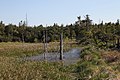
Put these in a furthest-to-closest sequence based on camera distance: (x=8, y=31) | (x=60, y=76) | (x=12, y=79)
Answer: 1. (x=8, y=31)
2. (x=60, y=76)
3. (x=12, y=79)

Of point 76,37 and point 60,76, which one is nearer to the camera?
point 60,76

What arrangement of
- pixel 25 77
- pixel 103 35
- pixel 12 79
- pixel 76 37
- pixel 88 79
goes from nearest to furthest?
1. pixel 12 79
2. pixel 25 77
3. pixel 88 79
4. pixel 103 35
5. pixel 76 37

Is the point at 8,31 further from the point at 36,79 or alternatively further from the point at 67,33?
the point at 36,79

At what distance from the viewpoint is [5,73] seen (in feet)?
42.6

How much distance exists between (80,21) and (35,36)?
11.0 metres

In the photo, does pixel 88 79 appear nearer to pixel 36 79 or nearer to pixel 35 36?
pixel 36 79

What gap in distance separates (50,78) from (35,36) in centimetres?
5035

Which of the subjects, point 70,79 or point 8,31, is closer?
point 70,79

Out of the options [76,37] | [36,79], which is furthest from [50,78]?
[76,37]

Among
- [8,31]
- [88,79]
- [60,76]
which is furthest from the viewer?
[8,31]

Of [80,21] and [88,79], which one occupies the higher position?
[80,21]

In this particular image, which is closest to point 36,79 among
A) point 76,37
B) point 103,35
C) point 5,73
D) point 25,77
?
point 25,77

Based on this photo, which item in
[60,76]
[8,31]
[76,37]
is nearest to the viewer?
[60,76]

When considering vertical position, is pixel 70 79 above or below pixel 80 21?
below
